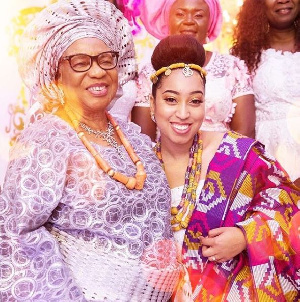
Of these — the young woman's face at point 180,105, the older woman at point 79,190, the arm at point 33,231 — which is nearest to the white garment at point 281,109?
the young woman's face at point 180,105

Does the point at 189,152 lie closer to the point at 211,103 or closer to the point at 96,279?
the point at 96,279

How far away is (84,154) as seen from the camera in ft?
7.27

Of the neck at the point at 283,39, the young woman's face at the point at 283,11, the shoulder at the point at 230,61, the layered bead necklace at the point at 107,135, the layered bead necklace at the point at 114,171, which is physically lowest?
the layered bead necklace at the point at 114,171

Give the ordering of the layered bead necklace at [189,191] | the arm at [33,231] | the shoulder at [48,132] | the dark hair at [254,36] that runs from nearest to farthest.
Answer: the arm at [33,231] < the shoulder at [48,132] < the layered bead necklace at [189,191] < the dark hair at [254,36]

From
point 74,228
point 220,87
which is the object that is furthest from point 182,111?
point 220,87

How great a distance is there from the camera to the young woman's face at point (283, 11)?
402 centimetres

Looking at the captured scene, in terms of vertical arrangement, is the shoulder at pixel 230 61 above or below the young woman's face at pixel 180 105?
above

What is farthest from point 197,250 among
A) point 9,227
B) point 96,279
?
point 9,227

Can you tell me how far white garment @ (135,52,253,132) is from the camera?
3840 millimetres

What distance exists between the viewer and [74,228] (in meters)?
2.17

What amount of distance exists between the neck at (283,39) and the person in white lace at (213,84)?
0.37 meters

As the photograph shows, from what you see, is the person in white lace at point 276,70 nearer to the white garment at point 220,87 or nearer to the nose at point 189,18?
the white garment at point 220,87

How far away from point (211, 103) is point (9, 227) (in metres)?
2.10

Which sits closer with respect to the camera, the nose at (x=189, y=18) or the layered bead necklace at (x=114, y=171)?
the layered bead necklace at (x=114, y=171)
